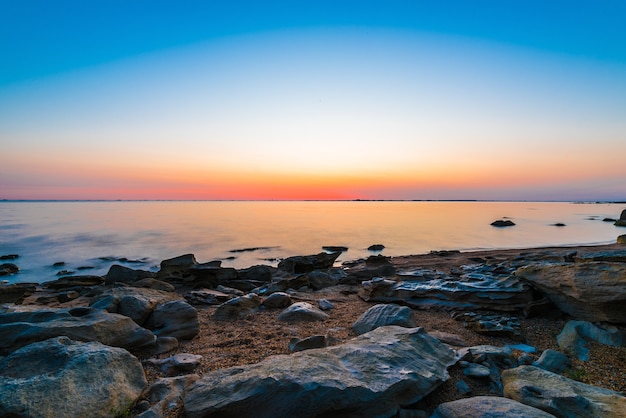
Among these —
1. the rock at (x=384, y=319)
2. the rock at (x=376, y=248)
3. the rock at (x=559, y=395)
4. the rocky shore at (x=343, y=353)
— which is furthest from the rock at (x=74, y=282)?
the rock at (x=376, y=248)

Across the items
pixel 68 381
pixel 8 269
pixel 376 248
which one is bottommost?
pixel 8 269

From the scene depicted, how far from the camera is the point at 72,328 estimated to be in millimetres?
5371

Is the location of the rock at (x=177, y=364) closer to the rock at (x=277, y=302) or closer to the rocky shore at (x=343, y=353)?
the rocky shore at (x=343, y=353)

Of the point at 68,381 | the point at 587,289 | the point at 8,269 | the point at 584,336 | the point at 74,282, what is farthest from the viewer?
the point at 8,269

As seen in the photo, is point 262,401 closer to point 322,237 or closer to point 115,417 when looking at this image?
point 115,417

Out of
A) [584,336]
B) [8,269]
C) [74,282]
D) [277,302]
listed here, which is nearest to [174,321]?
[277,302]

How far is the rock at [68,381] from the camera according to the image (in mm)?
3439

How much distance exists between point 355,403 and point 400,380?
2.39 ft

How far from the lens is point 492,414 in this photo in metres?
3.46

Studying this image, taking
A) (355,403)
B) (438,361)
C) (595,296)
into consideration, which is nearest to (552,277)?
(595,296)

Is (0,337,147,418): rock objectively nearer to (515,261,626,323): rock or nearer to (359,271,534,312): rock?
(359,271,534,312): rock

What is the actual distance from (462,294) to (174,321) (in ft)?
23.5

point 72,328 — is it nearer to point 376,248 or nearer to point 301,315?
point 301,315

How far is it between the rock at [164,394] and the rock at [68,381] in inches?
6.0
